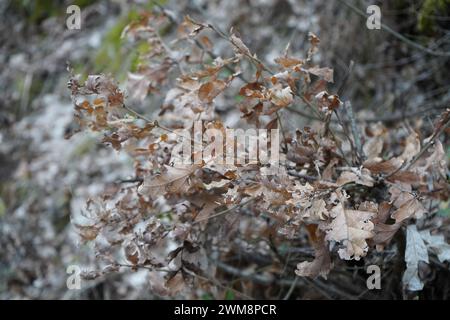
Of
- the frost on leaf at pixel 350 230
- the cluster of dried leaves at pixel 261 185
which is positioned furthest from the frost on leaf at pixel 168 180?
the frost on leaf at pixel 350 230

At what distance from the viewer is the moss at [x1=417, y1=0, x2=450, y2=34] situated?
248 centimetres

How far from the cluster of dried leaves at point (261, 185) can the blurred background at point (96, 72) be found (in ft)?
0.80

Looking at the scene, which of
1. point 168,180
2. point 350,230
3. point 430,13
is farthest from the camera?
point 430,13

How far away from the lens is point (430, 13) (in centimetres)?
257

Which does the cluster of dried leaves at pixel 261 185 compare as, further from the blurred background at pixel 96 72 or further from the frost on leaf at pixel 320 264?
the blurred background at pixel 96 72

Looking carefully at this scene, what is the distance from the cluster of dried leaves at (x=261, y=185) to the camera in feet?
4.10

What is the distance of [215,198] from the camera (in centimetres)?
143

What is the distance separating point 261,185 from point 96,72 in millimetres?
2939

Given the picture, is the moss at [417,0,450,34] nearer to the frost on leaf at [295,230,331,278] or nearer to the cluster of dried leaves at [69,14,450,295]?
the cluster of dried leaves at [69,14,450,295]

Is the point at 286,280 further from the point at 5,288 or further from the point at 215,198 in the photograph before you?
the point at 5,288

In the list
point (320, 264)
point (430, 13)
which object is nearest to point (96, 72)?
point (430, 13)

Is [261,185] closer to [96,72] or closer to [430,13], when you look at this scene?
[430,13]

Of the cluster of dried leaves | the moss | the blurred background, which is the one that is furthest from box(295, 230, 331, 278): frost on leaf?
the moss
